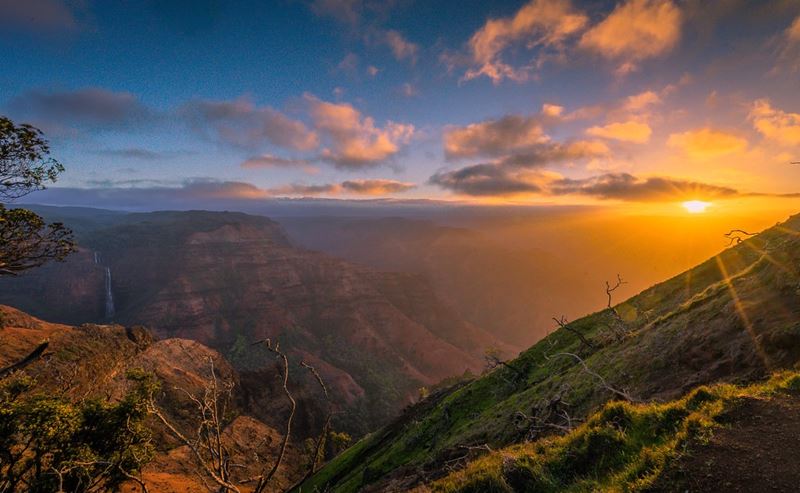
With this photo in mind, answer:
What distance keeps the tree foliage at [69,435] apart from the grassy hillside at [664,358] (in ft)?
44.5

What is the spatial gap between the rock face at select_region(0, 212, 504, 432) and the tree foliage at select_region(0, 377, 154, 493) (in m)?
93.1

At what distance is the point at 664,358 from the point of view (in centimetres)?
1440

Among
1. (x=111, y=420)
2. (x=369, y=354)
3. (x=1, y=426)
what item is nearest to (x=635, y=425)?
(x=111, y=420)

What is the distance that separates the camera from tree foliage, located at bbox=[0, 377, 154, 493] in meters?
15.7

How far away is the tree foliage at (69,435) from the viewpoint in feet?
51.6

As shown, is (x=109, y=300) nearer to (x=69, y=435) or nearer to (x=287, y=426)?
(x=69, y=435)

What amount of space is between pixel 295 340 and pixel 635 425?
152m

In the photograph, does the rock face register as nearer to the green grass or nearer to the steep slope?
the steep slope

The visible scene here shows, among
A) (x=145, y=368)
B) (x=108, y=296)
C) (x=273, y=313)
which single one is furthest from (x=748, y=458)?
(x=108, y=296)

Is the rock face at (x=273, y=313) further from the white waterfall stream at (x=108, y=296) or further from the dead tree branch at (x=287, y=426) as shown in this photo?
the dead tree branch at (x=287, y=426)

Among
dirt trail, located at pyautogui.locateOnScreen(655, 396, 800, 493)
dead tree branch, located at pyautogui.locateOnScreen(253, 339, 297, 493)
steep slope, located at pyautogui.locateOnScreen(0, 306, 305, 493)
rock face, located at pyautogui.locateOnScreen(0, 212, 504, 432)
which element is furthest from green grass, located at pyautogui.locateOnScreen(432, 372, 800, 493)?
rock face, located at pyautogui.locateOnScreen(0, 212, 504, 432)

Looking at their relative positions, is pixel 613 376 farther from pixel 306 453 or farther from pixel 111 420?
pixel 306 453

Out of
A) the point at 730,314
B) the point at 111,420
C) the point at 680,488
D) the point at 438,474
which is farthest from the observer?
the point at 111,420

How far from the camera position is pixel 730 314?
13648mm
